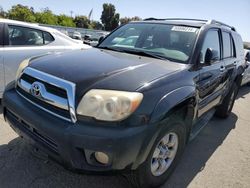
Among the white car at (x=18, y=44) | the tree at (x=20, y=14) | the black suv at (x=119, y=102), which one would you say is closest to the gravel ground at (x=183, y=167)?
the black suv at (x=119, y=102)

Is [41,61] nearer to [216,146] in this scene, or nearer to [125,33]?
[125,33]

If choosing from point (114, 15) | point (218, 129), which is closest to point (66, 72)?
point (218, 129)

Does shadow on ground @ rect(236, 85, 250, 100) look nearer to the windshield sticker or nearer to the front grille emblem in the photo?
the windshield sticker

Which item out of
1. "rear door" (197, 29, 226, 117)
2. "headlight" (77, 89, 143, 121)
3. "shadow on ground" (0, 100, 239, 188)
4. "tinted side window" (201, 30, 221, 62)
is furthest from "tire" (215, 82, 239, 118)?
"headlight" (77, 89, 143, 121)

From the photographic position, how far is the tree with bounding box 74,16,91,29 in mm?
62594

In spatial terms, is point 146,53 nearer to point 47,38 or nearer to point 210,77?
point 210,77

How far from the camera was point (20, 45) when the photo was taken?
4812mm

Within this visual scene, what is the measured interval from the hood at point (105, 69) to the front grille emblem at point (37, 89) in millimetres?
155

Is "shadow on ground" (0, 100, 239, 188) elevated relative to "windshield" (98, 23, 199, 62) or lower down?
lower down

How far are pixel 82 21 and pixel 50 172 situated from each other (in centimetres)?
6411

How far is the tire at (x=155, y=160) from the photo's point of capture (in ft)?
7.88

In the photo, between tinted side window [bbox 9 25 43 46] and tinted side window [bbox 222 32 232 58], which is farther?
tinted side window [bbox 9 25 43 46]

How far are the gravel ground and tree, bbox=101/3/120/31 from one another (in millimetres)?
63825

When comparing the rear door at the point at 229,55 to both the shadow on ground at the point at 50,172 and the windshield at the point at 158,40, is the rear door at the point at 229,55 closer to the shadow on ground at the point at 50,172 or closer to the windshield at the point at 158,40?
the windshield at the point at 158,40
